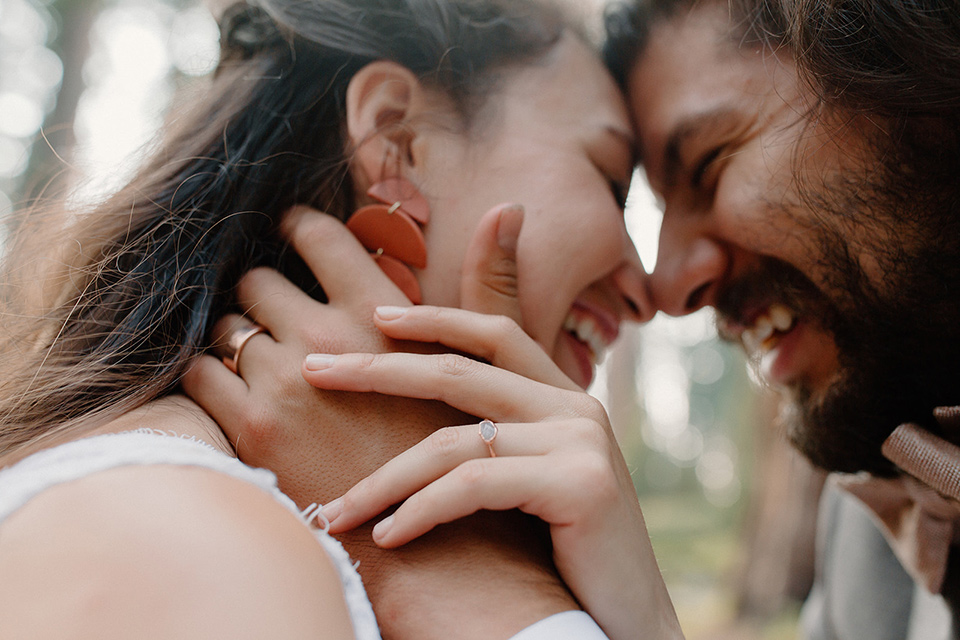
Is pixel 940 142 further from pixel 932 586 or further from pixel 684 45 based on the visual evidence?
pixel 932 586

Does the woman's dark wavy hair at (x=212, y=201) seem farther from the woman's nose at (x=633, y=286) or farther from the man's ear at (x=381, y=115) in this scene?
the woman's nose at (x=633, y=286)

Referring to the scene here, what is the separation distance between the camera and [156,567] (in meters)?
0.64

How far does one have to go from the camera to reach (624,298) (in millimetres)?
1795

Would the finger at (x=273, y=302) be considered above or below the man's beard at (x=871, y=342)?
above

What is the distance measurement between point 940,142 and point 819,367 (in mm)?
706

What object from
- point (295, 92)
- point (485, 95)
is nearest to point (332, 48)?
point (295, 92)

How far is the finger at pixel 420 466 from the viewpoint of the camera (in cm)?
97

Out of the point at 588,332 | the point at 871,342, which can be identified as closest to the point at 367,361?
the point at 588,332

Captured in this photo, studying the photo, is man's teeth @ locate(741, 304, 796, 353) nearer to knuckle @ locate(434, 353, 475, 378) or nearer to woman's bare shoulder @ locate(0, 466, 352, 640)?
knuckle @ locate(434, 353, 475, 378)

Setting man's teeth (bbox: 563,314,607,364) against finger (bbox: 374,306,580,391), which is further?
man's teeth (bbox: 563,314,607,364)

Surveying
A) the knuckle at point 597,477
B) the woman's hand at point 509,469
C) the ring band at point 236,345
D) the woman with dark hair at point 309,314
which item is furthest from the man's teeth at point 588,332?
the ring band at point 236,345

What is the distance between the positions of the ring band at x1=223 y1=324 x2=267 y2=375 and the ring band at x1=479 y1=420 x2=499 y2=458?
506mm

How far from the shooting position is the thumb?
126 cm

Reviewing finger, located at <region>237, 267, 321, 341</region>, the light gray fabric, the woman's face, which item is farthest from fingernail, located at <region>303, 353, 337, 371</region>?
the light gray fabric
